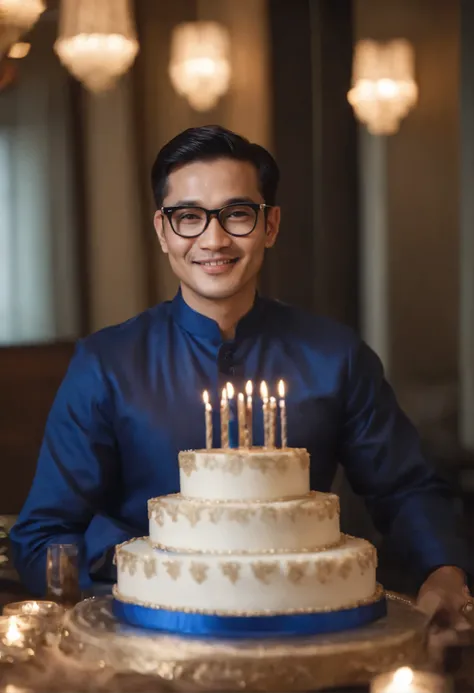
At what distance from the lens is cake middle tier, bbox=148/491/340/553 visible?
6.25 ft

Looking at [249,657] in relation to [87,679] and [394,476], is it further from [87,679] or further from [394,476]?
[394,476]

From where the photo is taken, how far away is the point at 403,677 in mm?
1656

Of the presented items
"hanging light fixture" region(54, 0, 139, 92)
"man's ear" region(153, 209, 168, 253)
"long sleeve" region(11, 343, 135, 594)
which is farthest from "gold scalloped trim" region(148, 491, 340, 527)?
"hanging light fixture" region(54, 0, 139, 92)

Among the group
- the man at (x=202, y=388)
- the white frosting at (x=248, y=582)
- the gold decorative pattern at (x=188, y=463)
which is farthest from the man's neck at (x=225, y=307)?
the white frosting at (x=248, y=582)

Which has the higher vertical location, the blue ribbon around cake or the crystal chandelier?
the crystal chandelier

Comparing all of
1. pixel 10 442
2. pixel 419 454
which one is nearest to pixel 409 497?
pixel 419 454

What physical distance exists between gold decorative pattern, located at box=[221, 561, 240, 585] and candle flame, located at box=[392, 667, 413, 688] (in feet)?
1.02

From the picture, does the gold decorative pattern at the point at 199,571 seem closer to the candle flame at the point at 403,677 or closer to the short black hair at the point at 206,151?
the candle flame at the point at 403,677

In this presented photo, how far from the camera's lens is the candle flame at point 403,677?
5.37ft

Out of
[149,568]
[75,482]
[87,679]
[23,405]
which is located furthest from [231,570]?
[23,405]

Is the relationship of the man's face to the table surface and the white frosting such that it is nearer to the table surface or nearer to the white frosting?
the white frosting

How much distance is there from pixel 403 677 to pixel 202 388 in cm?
133

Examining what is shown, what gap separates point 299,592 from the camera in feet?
6.19

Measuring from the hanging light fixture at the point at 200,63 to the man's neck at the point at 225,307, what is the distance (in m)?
1.13
